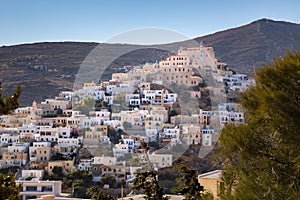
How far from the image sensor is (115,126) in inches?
1091

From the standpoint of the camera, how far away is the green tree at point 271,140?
2.46m

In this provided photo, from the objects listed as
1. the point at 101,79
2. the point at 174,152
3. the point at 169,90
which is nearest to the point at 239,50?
the point at 101,79

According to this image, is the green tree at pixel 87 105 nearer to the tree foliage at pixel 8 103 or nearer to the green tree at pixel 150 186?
the green tree at pixel 150 186

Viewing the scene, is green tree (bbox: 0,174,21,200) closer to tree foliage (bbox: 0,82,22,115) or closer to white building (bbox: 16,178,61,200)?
tree foliage (bbox: 0,82,22,115)

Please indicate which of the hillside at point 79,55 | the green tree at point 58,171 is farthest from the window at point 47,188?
the hillside at point 79,55

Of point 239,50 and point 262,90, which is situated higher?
point 239,50

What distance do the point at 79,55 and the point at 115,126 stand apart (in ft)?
94.7

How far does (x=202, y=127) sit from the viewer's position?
25.8 m

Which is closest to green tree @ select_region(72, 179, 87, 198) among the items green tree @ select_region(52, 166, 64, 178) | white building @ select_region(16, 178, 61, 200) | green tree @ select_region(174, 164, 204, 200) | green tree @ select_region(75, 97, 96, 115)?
white building @ select_region(16, 178, 61, 200)

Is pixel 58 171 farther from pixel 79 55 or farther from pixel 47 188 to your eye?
pixel 79 55

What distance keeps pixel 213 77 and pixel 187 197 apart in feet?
105

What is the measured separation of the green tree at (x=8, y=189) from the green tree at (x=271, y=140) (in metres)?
1.84

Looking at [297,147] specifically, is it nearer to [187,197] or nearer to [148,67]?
[187,197]

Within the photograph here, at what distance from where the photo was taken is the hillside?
4141 centimetres
